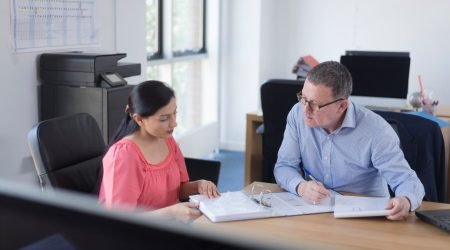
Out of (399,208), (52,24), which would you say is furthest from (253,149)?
(399,208)

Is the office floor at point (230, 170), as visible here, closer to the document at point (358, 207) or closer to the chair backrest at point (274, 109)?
the chair backrest at point (274, 109)

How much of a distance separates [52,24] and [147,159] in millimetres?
1324

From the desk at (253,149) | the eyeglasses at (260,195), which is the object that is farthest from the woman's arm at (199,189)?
the desk at (253,149)

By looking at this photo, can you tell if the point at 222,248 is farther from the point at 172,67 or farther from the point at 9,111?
the point at 172,67

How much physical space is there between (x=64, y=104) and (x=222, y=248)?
2.49 metres

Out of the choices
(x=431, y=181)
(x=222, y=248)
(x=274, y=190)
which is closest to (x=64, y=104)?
(x=274, y=190)

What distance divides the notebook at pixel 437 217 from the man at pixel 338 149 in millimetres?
127

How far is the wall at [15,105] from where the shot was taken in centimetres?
252

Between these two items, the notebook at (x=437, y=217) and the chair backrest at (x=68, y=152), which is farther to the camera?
the chair backrest at (x=68, y=152)

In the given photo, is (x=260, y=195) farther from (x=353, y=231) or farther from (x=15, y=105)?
(x=15, y=105)

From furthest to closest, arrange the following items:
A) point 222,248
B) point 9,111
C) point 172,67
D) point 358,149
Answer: point 172,67, point 9,111, point 358,149, point 222,248

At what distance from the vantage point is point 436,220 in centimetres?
159

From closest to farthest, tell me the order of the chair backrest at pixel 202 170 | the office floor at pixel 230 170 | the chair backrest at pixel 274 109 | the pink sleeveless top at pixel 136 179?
the pink sleeveless top at pixel 136 179 < the chair backrest at pixel 202 170 < the chair backrest at pixel 274 109 < the office floor at pixel 230 170

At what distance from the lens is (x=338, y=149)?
1996 millimetres
